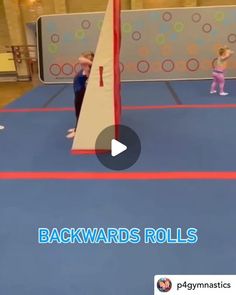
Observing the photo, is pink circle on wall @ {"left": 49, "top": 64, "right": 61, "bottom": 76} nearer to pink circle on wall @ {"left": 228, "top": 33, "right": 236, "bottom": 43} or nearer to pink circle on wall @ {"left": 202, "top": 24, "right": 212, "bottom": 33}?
pink circle on wall @ {"left": 202, "top": 24, "right": 212, "bottom": 33}

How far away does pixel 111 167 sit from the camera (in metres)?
3.37

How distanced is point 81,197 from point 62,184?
33cm

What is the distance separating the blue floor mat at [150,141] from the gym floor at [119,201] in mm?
Result: 13

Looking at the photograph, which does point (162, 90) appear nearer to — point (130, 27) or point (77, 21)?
point (130, 27)

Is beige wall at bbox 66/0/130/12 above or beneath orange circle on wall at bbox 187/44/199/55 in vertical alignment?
above

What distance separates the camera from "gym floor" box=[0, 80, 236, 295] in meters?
2.02

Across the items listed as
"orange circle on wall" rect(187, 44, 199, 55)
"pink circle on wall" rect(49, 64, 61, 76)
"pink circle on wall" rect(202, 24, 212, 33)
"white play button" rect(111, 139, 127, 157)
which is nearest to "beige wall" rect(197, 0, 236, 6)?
"pink circle on wall" rect(202, 24, 212, 33)

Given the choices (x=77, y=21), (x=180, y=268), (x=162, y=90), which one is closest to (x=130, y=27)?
(x=77, y=21)

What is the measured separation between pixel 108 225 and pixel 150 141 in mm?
1817

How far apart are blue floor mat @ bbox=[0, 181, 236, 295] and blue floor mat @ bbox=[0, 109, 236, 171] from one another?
40cm

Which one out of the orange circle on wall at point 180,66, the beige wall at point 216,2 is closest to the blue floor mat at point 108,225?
the orange circle on wall at point 180,66

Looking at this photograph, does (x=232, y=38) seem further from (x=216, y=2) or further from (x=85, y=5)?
(x=85, y=5)

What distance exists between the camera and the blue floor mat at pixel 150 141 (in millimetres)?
3408

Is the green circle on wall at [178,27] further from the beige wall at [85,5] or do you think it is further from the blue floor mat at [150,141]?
the beige wall at [85,5]
